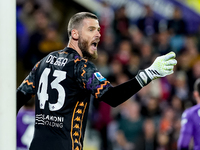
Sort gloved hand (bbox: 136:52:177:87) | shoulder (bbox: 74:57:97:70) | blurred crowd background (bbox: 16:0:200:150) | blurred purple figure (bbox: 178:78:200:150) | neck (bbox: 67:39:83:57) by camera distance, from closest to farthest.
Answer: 1. gloved hand (bbox: 136:52:177:87)
2. shoulder (bbox: 74:57:97:70)
3. neck (bbox: 67:39:83:57)
4. blurred purple figure (bbox: 178:78:200:150)
5. blurred crowd background (bbox: 16:0:200:150)

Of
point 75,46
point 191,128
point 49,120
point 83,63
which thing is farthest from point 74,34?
point 191,128

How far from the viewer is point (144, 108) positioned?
10.2m

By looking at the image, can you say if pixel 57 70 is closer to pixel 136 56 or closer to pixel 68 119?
pixel 68 119

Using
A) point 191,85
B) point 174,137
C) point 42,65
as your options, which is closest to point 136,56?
point 191,85

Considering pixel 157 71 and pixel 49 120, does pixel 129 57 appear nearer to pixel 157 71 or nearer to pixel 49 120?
pixel 49 120

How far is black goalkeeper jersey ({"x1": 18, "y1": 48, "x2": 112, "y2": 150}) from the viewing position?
4.07 meters

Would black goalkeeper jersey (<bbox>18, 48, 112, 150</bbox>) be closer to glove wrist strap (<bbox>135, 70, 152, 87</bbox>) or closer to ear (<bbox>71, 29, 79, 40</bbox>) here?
ear (<bbox>71, 29, 79, 40</bbox>)

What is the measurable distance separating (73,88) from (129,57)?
7.51m

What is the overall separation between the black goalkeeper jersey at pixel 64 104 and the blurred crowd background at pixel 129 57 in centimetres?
550

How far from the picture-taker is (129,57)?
37.8 feet

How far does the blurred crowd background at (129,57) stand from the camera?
9.69 meters

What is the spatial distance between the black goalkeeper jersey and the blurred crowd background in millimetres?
5499

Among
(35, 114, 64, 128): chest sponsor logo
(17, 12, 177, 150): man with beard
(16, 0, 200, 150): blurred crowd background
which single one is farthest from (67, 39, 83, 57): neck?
(16, 0, 200, 150): blurred crowd background

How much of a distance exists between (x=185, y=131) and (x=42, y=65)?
2748mm
